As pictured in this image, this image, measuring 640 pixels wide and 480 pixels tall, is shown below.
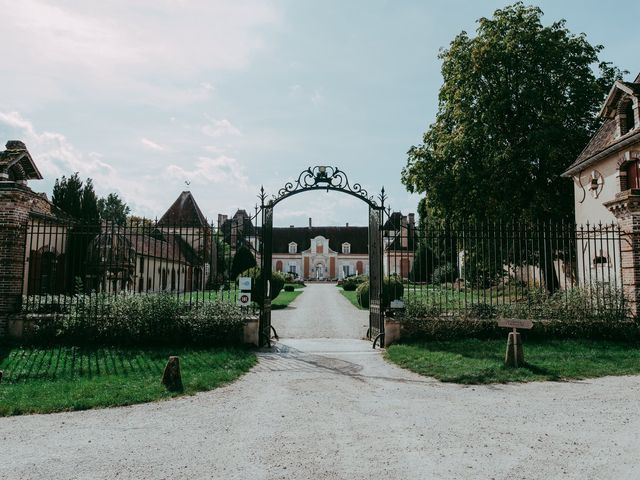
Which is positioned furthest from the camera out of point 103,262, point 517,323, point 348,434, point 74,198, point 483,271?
point 74,198

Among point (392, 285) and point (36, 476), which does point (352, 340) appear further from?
point (36, 476)

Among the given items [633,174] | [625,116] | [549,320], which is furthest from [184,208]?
[549,320]

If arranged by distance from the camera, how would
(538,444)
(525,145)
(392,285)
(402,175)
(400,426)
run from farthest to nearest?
1. (402,175)
2. (525,145)
3. (392,285)
4. (400,426)
5. (538,444)

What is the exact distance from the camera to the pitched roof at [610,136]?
1329 centimetres

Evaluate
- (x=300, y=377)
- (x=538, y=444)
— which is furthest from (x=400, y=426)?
(x=300, y=377)

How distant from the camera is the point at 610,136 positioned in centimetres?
1472

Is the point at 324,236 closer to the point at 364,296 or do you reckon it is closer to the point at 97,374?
the point at 364,296

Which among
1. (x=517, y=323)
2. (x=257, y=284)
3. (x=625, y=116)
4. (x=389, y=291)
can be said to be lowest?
(x=517, y=323)

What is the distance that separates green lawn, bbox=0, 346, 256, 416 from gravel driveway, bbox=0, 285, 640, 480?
369 mm

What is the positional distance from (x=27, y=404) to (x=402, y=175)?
1718 centimetres

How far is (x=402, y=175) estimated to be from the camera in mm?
20516

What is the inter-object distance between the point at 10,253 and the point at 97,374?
4.38 m

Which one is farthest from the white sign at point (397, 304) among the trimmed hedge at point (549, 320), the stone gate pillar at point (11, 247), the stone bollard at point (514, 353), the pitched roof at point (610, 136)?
the pitched roof at point (610, 136)

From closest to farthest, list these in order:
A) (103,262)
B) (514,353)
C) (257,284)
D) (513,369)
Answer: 1. (513,369)
2. (514,353)
3. (257,284)
4. (103,262)
